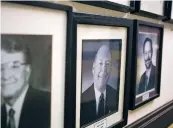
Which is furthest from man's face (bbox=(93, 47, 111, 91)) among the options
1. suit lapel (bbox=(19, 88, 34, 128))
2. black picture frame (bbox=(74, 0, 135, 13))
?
suit lapel (bbox=(19, 88, 34, 128))

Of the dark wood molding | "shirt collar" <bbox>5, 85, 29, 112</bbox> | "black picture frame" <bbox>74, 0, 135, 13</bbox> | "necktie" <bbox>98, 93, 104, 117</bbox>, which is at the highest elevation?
"black picture frame" <bbox>74, 0, 135, 13</bbox>

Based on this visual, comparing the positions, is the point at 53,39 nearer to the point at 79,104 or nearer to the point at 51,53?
the point at 51,53

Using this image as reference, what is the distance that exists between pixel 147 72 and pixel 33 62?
1.89ft

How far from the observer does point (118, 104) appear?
838mm

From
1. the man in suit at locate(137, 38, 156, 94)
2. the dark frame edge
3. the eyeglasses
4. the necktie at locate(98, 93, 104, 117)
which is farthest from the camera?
the man in suit at locate(137, 38, 156, 94)

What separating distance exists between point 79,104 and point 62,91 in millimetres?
84

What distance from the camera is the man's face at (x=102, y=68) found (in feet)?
2.32

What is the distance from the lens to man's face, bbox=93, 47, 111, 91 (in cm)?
71

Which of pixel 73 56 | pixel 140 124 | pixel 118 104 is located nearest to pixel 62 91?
pixel 73 56

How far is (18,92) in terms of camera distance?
1.64 ft

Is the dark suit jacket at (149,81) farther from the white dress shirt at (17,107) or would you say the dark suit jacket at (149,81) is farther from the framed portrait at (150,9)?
the white dress shirt at (17,107)

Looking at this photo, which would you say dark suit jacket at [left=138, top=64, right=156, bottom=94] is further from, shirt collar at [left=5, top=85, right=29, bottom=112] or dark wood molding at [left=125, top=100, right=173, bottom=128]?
shirt collar at [left=5, top=85, right=29, bottom=112]

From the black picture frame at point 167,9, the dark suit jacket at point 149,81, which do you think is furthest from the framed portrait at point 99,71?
the black picture frame at point 167,9

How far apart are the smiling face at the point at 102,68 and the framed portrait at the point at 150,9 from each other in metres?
0.20
